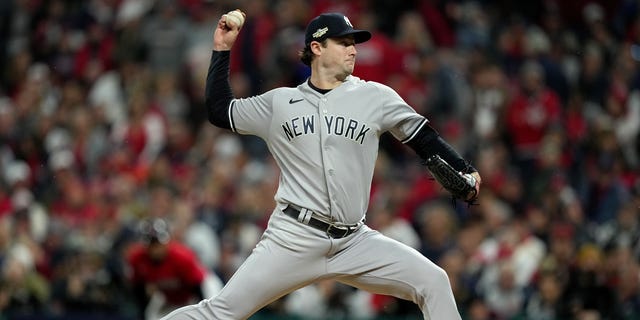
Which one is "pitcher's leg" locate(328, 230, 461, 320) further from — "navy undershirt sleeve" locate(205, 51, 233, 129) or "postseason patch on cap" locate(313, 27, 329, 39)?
"postseason patch on cap" locate(313, 27, 329, 39)

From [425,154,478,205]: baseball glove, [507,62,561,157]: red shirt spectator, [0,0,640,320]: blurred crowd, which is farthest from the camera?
[507,62,561,157]: red shirt spectator

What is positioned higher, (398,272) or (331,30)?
(331,30)

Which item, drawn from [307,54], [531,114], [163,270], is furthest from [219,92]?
[531,114]

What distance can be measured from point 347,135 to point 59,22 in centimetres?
1104

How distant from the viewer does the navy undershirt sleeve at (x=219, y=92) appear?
702 cm

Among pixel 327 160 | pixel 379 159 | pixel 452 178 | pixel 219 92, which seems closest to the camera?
pixel 452 178

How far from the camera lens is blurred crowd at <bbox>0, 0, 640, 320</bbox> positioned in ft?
37.6

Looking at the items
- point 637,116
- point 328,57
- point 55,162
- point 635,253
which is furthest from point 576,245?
point 55,162

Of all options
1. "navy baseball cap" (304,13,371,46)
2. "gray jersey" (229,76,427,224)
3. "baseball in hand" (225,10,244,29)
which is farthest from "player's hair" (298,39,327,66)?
"baseball in hand" (225,10,244,29)

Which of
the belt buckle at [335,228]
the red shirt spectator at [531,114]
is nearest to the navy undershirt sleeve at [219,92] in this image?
the belt buckle at [335,228]

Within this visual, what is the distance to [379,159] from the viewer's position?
524 inches

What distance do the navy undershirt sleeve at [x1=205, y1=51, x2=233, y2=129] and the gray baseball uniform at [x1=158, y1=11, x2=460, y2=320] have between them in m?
0.26

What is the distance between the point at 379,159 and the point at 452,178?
6614 mm

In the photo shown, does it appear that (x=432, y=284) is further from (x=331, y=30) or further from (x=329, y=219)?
(x=331, y=30)
